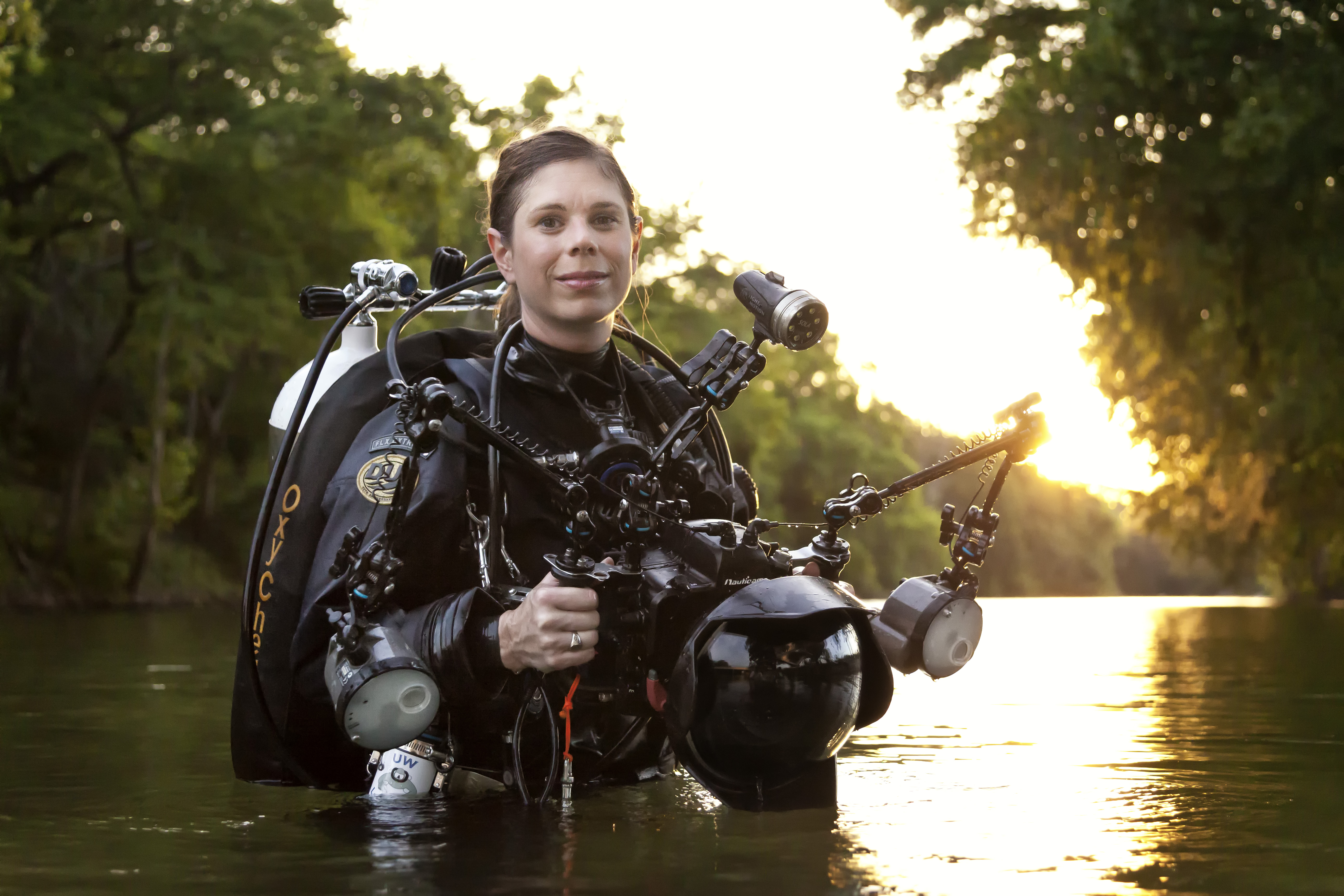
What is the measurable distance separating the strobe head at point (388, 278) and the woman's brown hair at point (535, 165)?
27 cm

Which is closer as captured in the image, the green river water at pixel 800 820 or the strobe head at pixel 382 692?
the green river water at pixel 800 820

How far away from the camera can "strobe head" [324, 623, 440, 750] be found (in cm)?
353

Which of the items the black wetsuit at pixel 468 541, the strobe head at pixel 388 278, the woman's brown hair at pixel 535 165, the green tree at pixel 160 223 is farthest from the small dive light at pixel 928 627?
the green tree at pixel 160 223

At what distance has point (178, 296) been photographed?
23.4m

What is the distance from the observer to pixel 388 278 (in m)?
4.48

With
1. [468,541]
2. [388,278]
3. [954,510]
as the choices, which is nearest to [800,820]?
[954,510]

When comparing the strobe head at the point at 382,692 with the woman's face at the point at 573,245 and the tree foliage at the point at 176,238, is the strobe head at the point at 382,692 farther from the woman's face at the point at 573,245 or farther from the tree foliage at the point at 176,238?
the tree foliage at the point at 176,238

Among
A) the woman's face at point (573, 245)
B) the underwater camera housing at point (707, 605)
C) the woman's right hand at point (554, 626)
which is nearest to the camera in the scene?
the woman's right hand at point (554, 626)

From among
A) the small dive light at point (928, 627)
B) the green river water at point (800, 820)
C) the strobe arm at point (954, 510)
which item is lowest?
the green river water at point (800, 820)

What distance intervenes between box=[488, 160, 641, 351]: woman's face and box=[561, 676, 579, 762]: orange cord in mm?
946

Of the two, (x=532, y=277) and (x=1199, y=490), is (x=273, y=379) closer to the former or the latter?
(x=1199, y=490)

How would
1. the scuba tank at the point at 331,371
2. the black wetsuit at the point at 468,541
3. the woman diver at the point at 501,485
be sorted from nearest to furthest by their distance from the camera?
1. the black wetsuit at the point at 468,541
2. the woman diver at the point at 501,485
3. the scuba tank at the point at 331,371

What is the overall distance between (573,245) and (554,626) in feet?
3.61

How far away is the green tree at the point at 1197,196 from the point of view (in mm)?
13867
